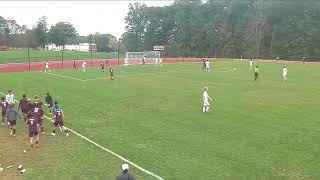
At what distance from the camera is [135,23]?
13162 centimetres

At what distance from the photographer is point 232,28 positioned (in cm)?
10719

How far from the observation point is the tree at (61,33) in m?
129

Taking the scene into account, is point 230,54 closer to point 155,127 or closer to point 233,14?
point 233,14

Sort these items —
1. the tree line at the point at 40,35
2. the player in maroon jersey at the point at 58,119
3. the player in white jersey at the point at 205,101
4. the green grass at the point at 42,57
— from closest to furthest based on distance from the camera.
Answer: the player in maroon jersey at the point at 58,119 < the player in white jersey at the point at 205,101 < the green grass at the point at 42,57 < the tree line at the point at 40,35

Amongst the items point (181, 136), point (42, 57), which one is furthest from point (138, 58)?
point (181, 136)

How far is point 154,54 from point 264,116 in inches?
2093

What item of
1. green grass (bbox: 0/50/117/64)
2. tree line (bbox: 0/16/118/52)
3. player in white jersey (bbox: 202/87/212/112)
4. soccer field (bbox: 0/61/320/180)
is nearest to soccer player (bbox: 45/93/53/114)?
soccer field (bbox: 0/61/320/180)

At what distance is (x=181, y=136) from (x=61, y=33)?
380 ft

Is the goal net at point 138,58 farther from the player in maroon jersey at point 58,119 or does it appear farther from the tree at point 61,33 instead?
the tree at point 61,33

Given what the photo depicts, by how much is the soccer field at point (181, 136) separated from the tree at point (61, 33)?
96.4 m

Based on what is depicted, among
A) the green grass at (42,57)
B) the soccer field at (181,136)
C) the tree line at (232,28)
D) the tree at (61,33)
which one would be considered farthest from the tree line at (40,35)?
the soccer field at (181,136)

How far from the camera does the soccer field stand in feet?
50.5

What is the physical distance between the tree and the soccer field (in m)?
96.4

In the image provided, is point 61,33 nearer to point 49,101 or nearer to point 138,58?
point 138,58
